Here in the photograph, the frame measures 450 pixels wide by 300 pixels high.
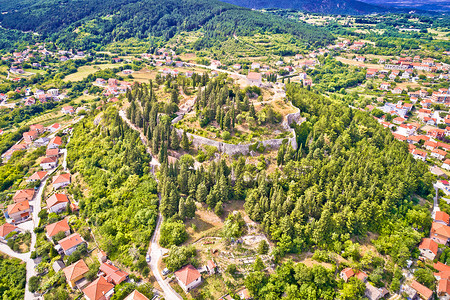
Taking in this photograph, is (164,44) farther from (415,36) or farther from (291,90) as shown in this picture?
(415,36)

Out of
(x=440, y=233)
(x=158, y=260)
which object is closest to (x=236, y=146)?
(x=158, y=260)

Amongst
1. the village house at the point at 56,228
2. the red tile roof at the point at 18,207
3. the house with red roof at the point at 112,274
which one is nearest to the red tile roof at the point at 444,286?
the house with red roof at the point at 112,274

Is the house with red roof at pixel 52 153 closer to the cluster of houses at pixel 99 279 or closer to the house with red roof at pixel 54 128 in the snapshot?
the house with red roof at pixel 54 128

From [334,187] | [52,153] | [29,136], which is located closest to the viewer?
[334,187]

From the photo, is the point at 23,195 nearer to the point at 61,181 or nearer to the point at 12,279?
the point at 61,181

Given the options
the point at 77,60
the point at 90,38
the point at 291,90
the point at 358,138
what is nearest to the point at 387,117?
the point at 358,138
